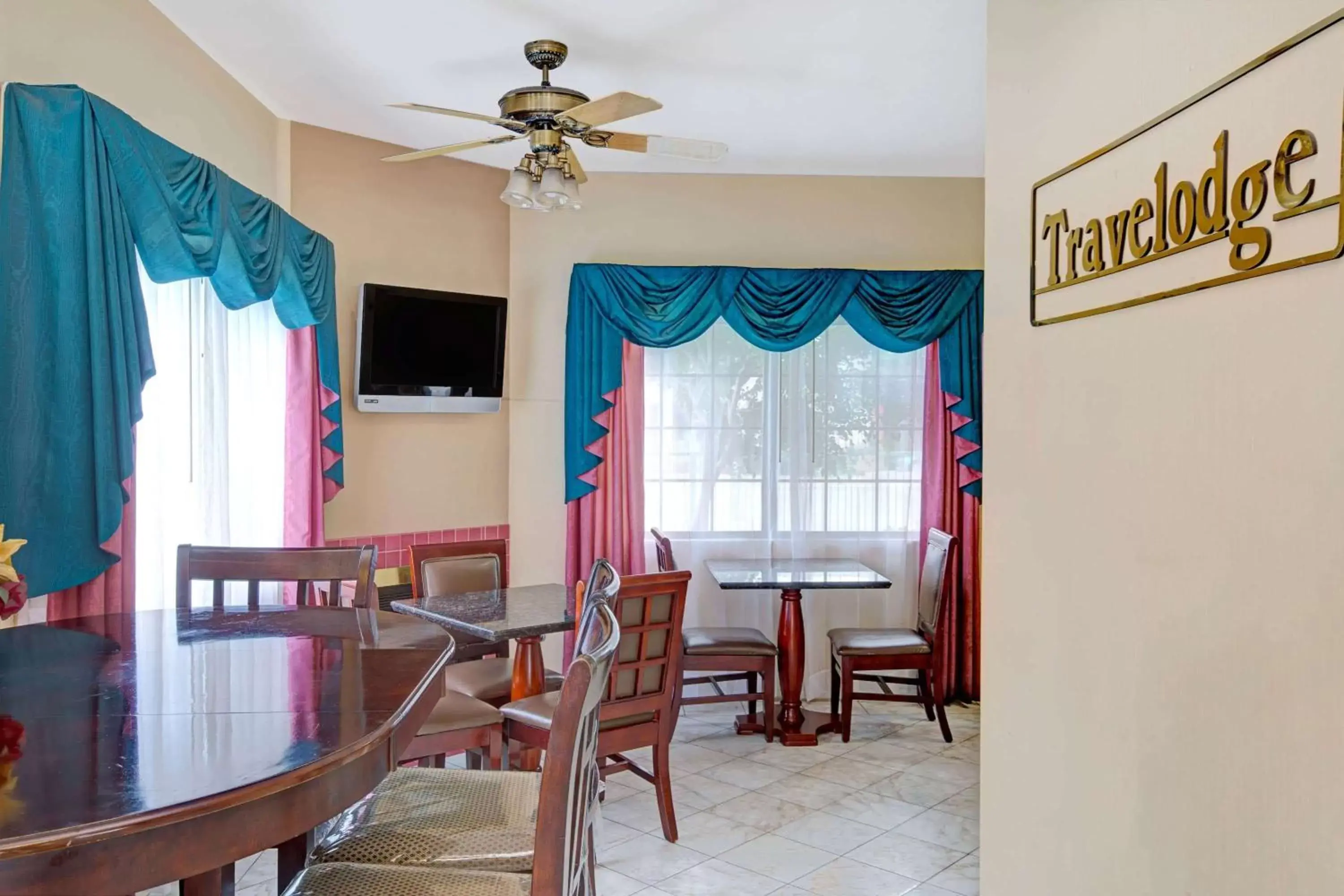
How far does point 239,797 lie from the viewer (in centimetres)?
113

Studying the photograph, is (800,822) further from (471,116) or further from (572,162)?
(471,116)

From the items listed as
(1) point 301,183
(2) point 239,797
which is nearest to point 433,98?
(1) point 301,183

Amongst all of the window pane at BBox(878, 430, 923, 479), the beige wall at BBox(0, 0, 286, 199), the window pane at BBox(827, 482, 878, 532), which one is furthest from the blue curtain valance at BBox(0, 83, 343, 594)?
the window pane at BBox(878, 430, 923, 479)

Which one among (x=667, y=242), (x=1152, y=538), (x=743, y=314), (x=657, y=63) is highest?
(x=657, y=63)

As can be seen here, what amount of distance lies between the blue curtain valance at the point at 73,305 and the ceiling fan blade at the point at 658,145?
4.18ft

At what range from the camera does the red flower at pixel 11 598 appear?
1609 millimetres

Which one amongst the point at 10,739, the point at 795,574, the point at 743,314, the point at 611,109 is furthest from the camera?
the point at 743,314

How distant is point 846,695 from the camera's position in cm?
431

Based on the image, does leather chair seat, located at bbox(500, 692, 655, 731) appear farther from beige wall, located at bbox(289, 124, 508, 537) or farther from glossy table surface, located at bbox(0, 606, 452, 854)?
beige wall, located at bbox(289, 124, 508, 537)

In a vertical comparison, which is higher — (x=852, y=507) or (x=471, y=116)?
(x=471, y=116)

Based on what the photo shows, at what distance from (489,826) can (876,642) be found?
293 cm

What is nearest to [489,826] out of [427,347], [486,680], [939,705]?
[486,680]

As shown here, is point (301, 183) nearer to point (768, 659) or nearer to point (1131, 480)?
point (768, 659)

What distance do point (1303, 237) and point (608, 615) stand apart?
1.14 metres
